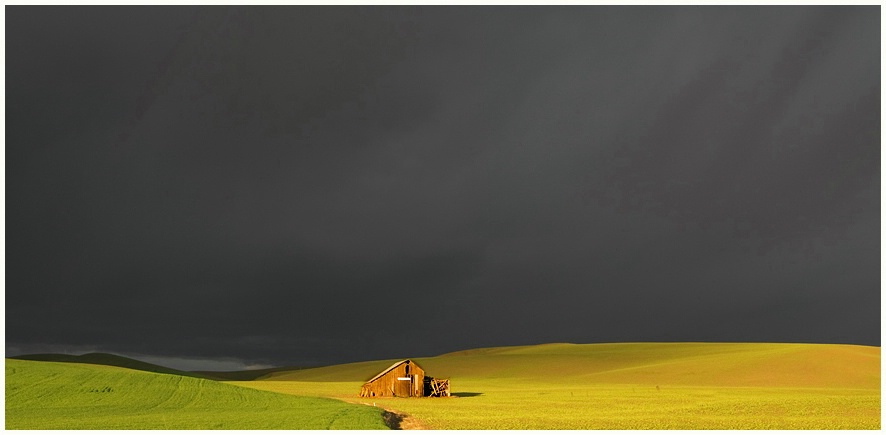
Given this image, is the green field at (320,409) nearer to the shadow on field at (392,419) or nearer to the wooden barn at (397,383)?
the shadow on field at (392,419)

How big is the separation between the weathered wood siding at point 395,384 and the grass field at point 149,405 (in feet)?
35.1

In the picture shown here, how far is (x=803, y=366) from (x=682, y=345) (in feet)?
211

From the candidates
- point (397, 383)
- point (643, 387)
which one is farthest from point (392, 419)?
point (643, 387)

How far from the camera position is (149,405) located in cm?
4881

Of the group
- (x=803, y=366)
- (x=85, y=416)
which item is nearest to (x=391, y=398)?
(x=85, y=416)

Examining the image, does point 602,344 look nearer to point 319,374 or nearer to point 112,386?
point 319,374

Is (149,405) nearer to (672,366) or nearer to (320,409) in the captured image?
(320,409)

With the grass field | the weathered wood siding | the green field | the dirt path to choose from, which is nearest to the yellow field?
the green field

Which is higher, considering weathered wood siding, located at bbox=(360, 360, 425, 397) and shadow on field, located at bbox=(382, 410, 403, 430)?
weathered wood siding, located at bbox=(360, 360, 425, 397)

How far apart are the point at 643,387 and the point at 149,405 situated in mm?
60167

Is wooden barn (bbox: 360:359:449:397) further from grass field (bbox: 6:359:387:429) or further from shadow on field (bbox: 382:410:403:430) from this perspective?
shadow on field (bbox: 382:410:403:430)

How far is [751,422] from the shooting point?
4109cm

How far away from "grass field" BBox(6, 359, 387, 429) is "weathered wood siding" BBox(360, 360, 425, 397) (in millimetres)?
10706

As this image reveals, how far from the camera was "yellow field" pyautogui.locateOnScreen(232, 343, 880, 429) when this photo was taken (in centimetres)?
4250
